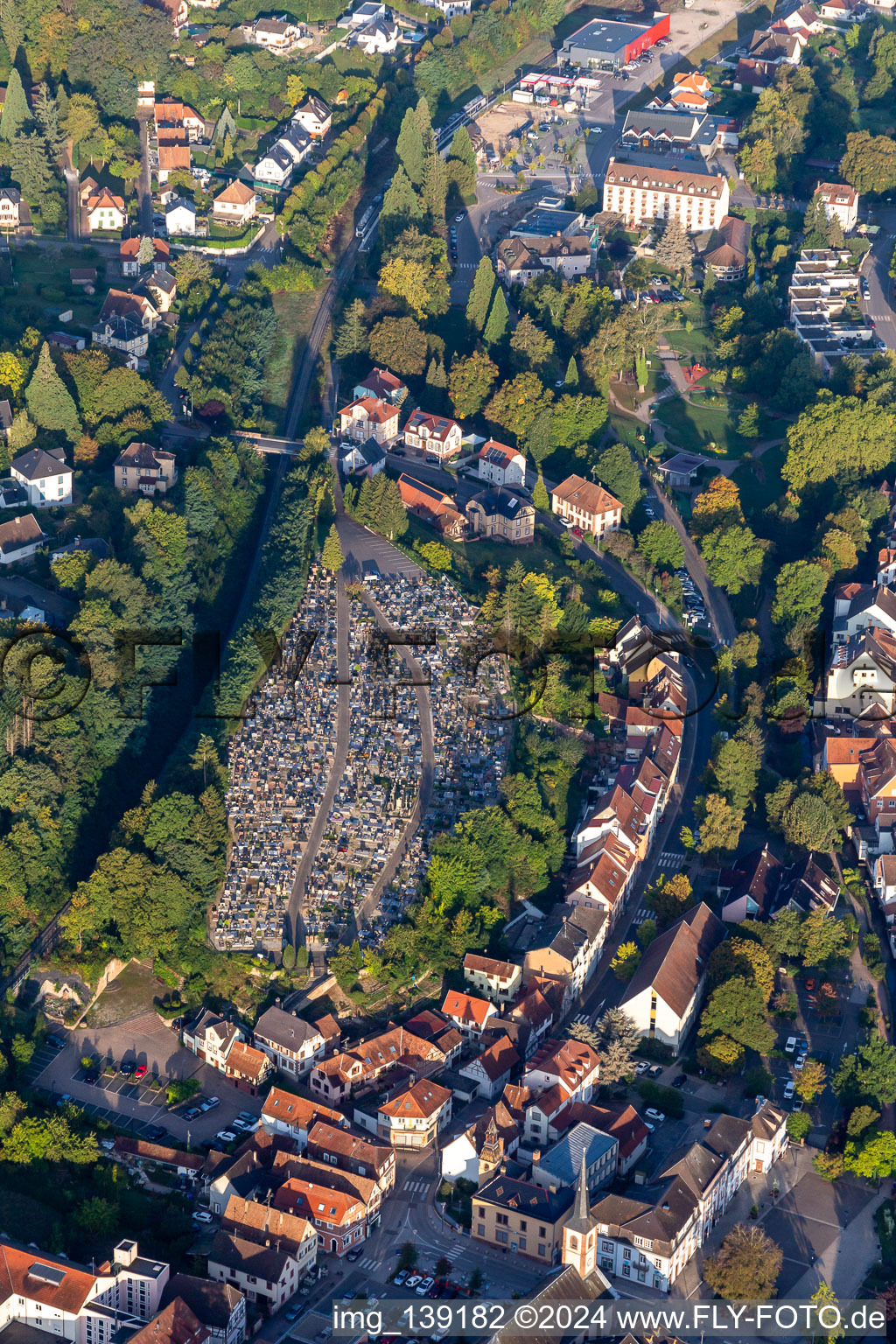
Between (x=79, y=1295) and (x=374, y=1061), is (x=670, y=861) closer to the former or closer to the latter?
(x=374, y=1061)

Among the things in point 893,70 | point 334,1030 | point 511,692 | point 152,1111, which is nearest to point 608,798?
point 511,692

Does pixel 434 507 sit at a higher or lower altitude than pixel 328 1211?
higher

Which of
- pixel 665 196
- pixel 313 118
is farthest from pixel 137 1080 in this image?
pixel 313 118

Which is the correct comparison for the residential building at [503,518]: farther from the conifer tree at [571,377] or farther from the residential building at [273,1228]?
A: the residential building at [273,1228]

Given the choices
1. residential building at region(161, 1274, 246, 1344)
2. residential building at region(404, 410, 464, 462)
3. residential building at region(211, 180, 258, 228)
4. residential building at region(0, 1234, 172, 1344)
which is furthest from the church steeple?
residential building at region(211, 180, 258, 228)

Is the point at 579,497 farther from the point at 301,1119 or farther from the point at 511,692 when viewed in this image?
the point at 301,1119

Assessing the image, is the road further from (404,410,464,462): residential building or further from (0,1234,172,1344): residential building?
(0,1234,172,1344): residential building
